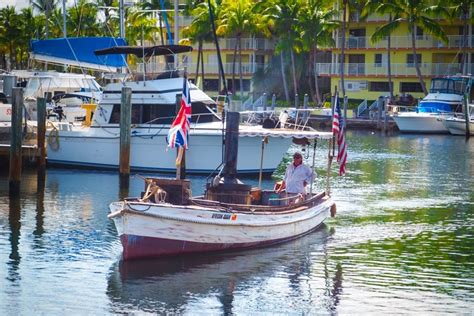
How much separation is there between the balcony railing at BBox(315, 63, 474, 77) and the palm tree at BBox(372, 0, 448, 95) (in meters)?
2.65

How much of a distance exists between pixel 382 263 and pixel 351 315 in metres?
5.13

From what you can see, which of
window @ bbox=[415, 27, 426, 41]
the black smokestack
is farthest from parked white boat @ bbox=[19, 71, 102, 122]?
window @ bbox=[415, 27, 426, 41]

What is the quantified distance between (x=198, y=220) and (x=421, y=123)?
172 ft

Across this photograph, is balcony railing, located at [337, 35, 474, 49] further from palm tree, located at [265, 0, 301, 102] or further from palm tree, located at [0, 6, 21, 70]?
palm tree, located at [0, 6, 21, 70]

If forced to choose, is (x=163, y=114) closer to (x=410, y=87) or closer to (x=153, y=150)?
(x=153, y=150)

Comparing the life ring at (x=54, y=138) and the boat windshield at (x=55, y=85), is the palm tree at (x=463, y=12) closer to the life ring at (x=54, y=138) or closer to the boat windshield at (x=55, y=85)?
the boat windshield at (x=55, y=85)

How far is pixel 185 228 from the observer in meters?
25.4

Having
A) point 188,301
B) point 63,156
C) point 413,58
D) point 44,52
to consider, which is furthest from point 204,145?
point 413,58

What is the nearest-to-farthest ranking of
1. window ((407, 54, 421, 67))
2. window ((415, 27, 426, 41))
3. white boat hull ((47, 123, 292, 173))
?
white boat hull ((47, 123, 292, 173)) → window ((407, 54, 421, 67)) → window ((415, 27, 426, 41))

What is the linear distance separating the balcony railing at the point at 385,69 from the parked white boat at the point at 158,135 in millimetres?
46969

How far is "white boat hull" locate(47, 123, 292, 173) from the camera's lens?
141 ft

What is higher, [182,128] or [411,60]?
[411,60]

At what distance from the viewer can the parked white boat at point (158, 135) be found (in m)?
42.9

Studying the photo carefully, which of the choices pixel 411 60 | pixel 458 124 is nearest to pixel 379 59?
pixel 411 60
